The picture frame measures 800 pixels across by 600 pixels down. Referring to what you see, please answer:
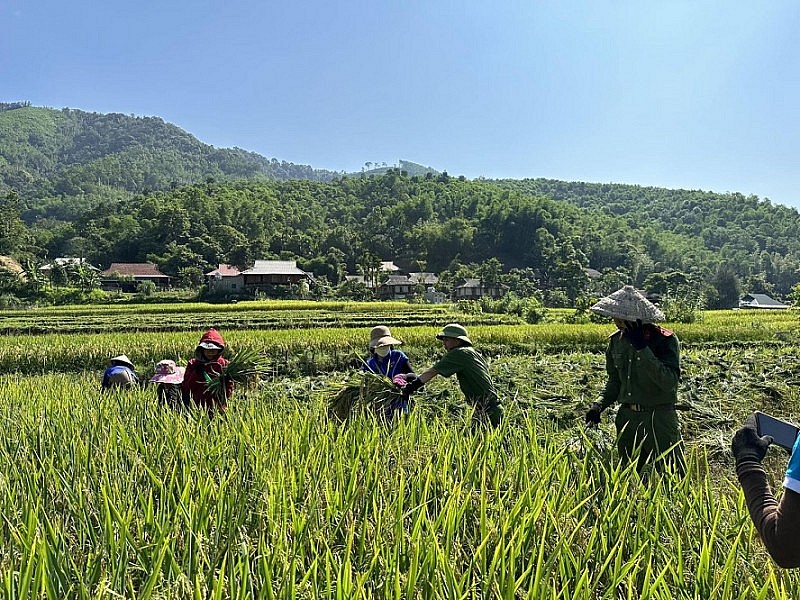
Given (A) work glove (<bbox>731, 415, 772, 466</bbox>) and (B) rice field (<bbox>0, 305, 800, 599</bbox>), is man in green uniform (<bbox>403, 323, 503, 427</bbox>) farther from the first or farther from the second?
(A) work glove (<bbox>731, 415, 772, 466</bbox>)

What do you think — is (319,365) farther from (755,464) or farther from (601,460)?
(755,464)

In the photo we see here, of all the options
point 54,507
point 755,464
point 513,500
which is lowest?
point 54,507

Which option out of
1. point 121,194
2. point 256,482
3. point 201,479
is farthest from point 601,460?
point 121,194

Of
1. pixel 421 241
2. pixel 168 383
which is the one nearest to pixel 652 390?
pixel 168 383

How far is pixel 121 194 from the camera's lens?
147 metres

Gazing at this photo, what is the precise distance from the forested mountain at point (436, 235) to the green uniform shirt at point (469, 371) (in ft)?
155

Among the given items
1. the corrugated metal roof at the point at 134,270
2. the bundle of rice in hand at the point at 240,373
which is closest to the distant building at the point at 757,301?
the corrugated metal roof at the point at 134,270

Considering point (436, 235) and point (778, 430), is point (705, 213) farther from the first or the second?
point (778, 430)

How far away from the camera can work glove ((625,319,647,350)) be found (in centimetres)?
357

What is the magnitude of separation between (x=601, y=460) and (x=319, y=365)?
11390 millimetres

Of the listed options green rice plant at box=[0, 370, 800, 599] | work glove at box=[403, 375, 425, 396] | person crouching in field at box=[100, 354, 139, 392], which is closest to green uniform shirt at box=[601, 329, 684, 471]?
green rice plant at box=[0, 370, 800, 599]

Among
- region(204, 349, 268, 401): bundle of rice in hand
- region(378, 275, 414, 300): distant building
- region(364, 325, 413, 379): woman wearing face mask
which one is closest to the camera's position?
region(364, 325, 413, 379): woman wearing face mask

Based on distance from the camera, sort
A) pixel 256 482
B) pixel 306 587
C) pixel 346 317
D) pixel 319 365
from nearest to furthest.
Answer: pixel 306 587 → pixel 256 482 → pixel 319 365 → pixel 346 317

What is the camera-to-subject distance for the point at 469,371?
4.19 meters
